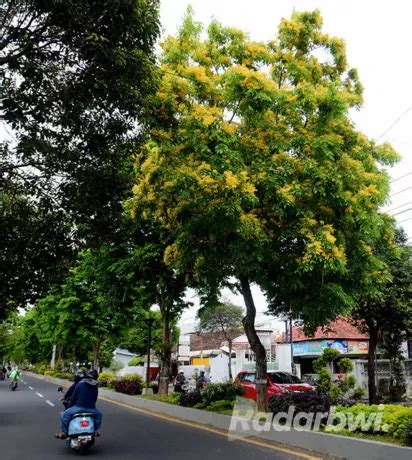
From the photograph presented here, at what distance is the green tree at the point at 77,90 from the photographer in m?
7.48

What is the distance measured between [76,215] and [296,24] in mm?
7198

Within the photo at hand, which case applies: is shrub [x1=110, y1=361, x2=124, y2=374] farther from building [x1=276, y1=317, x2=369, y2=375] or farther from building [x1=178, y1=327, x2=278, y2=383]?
building [x1=276, y1=317, x2=369, y2=375]

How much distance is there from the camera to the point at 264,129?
444 inches

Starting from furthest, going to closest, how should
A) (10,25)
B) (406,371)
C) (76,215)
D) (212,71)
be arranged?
(406,371), (212,71), (76,215), (10,25)

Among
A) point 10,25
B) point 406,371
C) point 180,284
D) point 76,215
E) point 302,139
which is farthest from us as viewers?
point 406,371

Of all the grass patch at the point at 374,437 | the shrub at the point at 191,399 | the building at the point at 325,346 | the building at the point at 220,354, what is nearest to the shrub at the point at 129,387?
the shrub at the point at 191,399

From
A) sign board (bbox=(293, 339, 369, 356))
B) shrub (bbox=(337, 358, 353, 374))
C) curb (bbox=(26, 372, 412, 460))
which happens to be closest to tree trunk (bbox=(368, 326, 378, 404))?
shrub (bbox=(337, 358, 353, 374))

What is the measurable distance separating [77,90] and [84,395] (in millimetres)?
5594

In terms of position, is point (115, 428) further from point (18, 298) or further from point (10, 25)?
point (10, 25)

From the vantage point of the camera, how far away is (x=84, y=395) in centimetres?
952

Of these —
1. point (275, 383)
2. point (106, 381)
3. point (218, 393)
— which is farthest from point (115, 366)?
point (218, 393)

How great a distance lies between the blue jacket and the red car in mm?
9731

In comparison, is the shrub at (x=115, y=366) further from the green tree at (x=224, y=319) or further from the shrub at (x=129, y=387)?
the shrub at (x=129, y=387)

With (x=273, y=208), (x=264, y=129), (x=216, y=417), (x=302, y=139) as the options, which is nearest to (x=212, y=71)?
(x=264, y=129)
